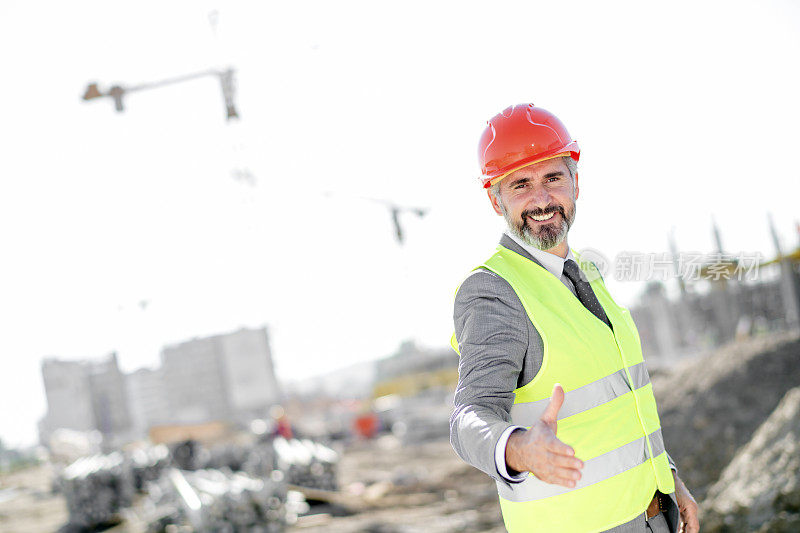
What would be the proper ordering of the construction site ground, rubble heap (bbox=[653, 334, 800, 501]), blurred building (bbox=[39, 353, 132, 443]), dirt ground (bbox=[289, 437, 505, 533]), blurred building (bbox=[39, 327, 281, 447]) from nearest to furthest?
the construction site ground
rubble heap (bbox=[653, 334, 800, 501])
dirt ground (bbox=[289, 437, 505, 533])
blurred building (bbox=[39, 353, 132, 443])
blurred building (bbox=[39, 327, 281, 447])

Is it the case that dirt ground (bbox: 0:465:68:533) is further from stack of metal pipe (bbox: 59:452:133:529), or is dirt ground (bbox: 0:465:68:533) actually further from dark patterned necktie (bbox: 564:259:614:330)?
dark patterned necktie (bbox: 564:259:614:330)

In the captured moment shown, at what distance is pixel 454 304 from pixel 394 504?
437 inches

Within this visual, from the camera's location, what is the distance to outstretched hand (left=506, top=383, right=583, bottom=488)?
135 cm

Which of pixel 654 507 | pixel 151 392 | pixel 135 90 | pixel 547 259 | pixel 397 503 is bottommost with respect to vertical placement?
pixel 397 503

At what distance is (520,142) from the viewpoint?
1939 mm

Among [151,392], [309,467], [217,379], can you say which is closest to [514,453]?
[309,467]

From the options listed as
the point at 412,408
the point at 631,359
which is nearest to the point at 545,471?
the point at 631,359

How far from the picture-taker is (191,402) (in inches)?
3137

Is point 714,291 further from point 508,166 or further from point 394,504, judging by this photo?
point 508,166

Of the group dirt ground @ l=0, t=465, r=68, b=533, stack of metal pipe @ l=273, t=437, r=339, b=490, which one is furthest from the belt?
dirt ground @ l=0, t=465, r=68, b=533

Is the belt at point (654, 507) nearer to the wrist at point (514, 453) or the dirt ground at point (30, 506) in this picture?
the wrist at point (514, 453)

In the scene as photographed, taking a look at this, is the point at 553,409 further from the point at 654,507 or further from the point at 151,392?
the point at 151,392

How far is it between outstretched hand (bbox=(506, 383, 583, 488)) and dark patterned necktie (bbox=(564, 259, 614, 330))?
1.86 feet

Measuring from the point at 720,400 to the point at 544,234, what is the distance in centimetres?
893
